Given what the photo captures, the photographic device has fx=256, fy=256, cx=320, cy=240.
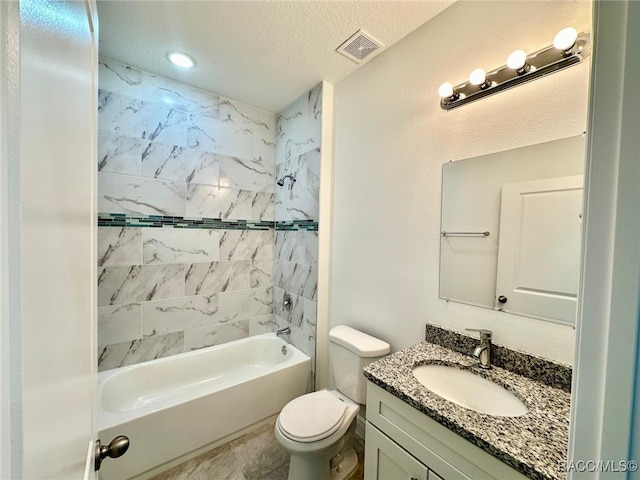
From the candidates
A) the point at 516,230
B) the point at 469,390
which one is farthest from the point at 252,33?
the point at 469,390

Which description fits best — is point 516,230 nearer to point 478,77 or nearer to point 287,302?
point 478,77

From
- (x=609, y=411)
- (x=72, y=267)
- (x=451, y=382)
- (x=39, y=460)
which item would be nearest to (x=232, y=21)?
(x=72, y=267)

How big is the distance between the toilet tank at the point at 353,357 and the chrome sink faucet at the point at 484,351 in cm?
52

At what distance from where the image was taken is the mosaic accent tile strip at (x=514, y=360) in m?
1.02

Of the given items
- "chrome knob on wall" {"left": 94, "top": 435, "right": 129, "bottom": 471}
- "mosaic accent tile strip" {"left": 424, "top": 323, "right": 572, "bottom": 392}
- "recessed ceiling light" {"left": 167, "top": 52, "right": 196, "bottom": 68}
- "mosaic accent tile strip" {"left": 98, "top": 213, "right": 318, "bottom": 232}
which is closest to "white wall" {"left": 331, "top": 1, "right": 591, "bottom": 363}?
"mosaic accent tile strip" {"left": 424, "top": 323, "right": 572, "bottom": 392}

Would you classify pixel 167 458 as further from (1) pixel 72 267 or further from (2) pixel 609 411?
(2) pixel 609 411

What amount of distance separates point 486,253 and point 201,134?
2.34m

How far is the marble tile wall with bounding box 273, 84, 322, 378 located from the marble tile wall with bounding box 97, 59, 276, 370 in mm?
90

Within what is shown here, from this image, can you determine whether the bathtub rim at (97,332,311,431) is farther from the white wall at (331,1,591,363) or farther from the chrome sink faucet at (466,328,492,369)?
the chrome sink faucet at (466,328,492,369)

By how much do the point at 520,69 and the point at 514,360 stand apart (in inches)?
49.6

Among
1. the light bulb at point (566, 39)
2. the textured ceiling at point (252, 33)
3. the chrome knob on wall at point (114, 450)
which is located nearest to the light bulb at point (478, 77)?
the light bulb at point (566, 39)

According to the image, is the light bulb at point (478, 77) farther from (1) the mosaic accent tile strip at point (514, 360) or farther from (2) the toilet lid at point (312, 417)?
(2) the toilet lid at point (312, 417)

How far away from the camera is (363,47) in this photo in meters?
1.65

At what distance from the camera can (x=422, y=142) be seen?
58.6 inches
